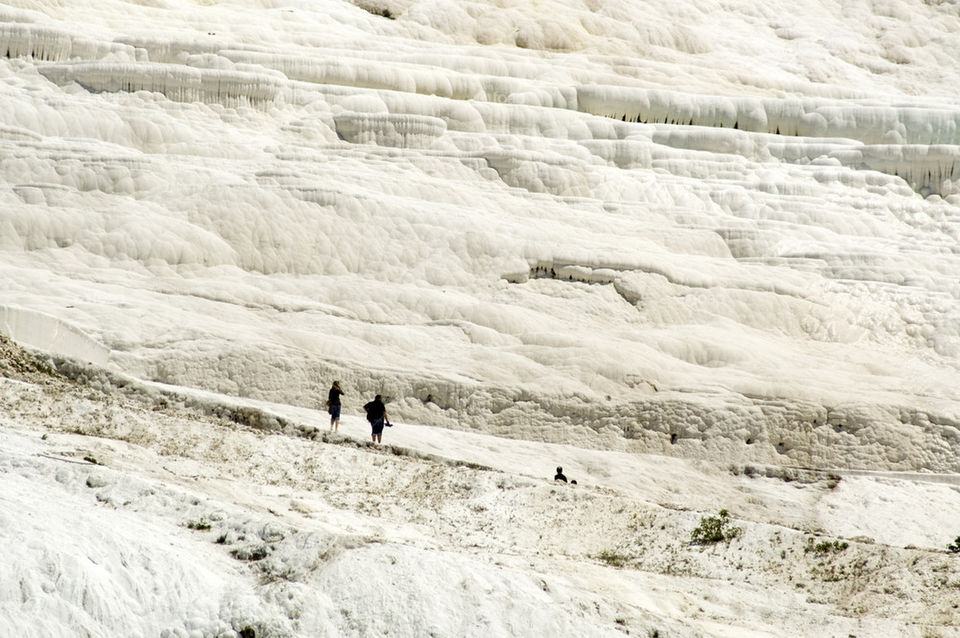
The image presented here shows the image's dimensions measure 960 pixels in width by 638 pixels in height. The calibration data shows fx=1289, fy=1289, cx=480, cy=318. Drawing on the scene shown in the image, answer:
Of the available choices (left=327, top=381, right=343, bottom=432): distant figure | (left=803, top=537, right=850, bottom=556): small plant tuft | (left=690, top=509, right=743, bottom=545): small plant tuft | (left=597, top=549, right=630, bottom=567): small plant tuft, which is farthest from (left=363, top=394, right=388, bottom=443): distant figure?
(left=803, top=537, right=850, bottom=556): small plant tuft

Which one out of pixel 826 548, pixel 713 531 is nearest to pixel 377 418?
pixel 713 531

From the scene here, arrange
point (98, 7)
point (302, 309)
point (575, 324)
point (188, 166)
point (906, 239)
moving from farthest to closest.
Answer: point (98, 7) < point (906, 239) < point (188, 166) < point (575, 324) < point (302, 309)

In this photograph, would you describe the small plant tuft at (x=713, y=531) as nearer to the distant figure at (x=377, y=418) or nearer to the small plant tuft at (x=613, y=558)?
the small plant tuft at (x=613, y=558)

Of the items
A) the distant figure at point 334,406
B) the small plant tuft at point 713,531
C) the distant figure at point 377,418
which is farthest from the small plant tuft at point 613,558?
the distant figure at point 334,406

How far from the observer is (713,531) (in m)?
10.8

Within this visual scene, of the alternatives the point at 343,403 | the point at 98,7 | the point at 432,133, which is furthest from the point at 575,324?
the point at 98,7

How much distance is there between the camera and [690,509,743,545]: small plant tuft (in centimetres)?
1077

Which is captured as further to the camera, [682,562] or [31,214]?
[31,214]

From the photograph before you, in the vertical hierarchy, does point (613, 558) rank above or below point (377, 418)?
above

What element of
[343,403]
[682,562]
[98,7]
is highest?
[98,7]

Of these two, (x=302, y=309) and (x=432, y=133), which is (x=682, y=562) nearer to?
(x=302, y=309)

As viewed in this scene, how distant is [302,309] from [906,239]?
42.3ft

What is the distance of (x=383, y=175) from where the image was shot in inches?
930

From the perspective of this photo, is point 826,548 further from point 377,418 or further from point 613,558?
point 377,418
